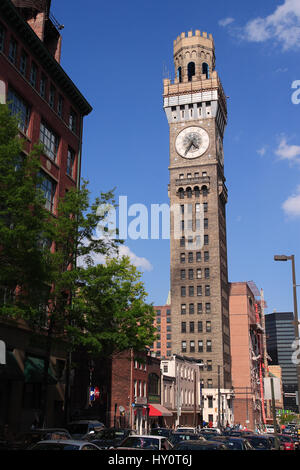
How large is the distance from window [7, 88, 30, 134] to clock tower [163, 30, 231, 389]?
257ft

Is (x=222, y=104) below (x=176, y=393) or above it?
above

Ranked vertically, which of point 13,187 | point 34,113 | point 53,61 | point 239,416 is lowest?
point 239,416

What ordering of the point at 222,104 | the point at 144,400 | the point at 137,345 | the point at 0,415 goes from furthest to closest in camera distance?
the point at 222,104 → the point at 144,400 → the point at 137,345 → the point at 0,415

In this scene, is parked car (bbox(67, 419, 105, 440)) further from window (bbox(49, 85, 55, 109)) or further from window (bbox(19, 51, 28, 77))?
window (bbox(49, 85, 55, 109))

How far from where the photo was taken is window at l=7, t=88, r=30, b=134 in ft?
115

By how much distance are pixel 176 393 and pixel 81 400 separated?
123 ft

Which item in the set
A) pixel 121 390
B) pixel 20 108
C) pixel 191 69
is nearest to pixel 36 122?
pixel 20 108

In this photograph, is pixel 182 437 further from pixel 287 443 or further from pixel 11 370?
pixel 11 370

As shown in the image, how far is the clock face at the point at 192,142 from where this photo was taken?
12400 centimetres

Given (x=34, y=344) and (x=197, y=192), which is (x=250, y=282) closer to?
(x=197, y=192)

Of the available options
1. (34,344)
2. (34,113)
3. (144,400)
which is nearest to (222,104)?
(144,400)

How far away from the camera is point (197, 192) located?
121250 mm
